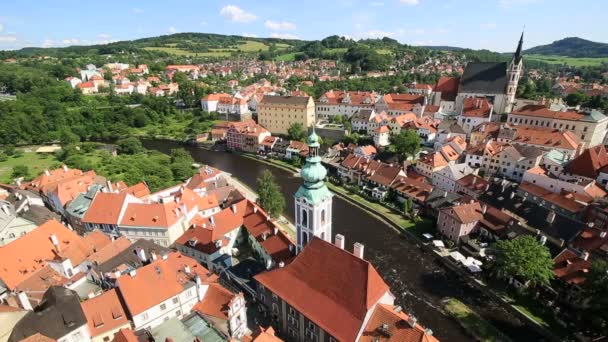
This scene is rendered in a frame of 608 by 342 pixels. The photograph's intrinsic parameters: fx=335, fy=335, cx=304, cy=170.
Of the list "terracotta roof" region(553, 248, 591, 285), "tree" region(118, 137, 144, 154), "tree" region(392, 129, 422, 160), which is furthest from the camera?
"tree" region(118, 137, 144, 154)

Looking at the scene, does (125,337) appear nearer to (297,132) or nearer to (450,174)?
(450,174)

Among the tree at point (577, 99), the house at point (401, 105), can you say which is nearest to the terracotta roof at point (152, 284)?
the house at point (401, 105)

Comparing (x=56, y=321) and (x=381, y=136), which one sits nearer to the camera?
(x=56, y=321)

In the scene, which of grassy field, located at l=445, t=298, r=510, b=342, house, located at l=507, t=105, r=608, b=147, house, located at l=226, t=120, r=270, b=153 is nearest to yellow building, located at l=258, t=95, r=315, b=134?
house, located at l=226, t=120, r=270, b=153

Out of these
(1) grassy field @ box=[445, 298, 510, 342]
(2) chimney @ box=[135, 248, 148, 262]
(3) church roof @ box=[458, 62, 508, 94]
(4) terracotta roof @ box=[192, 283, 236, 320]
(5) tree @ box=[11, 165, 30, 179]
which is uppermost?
(3) church roof @ box=[458, 62, 508, 94]

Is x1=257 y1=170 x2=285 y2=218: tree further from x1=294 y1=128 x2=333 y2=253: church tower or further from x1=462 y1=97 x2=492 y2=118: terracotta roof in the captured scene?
x1=462 y1=97 x2=492 y2=118: terracotta roof

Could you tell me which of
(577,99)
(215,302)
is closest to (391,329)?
(215,302)

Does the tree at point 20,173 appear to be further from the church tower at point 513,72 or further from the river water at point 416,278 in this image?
the church tower at point 513,72
